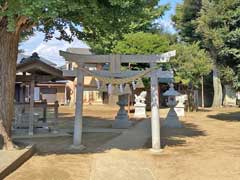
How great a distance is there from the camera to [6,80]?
10.8 metres

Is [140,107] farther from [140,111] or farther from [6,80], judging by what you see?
[6,80]

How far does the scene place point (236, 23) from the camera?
23.2 meters

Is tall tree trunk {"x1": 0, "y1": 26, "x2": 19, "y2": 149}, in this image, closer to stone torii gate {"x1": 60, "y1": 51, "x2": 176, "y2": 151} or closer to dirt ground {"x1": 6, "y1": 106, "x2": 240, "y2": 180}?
dirt ground {"x1": 6, "y1": 106, "x2": 240, "y2": 180}

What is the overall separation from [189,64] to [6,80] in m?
22.6

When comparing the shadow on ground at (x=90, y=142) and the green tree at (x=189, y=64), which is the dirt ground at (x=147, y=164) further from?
the green tree at (x=189, y=64)

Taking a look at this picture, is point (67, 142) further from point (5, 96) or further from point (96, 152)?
point (5, 96)

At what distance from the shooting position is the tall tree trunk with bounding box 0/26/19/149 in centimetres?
1073

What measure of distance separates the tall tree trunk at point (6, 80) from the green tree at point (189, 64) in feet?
70.5

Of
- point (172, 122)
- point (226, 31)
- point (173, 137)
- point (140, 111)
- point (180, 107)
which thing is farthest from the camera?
point (180, 107)

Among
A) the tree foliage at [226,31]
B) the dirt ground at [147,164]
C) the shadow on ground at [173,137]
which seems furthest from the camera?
the tree foliage at [226,31]

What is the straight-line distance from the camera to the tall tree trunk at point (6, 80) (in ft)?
35.2

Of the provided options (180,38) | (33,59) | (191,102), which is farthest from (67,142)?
(180,38)

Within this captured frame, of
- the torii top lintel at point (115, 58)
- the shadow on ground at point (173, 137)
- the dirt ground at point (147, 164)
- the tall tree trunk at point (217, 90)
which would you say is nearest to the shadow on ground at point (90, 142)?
the shadow on ground at point (173, 137)

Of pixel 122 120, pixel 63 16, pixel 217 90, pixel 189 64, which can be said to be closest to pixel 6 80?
pixel 63 16
